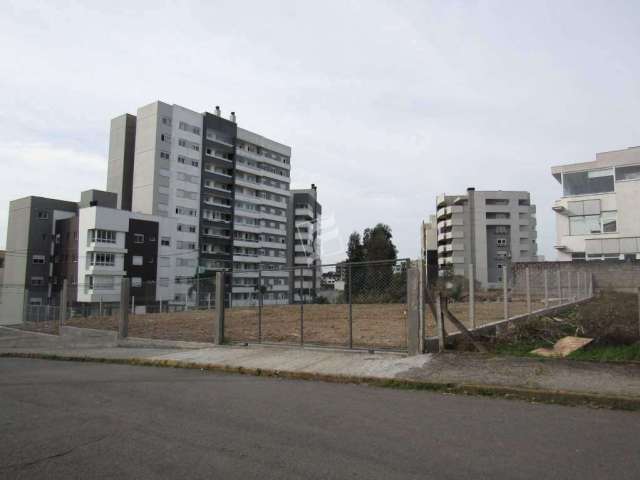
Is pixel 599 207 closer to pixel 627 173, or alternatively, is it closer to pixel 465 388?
pixel 627 173

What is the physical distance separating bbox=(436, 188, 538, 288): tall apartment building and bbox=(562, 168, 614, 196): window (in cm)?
4314

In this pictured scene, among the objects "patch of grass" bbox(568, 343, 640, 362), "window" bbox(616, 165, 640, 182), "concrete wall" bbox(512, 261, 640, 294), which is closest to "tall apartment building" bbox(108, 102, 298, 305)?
"concrete wall" bbox(512, 261, 640, 294)

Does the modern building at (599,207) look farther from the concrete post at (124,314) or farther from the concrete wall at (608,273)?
the concrete post at (124,314)

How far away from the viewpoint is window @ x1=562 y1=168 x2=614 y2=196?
1848 inches

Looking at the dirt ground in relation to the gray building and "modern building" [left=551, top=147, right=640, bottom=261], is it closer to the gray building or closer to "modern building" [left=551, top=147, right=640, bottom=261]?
"modern building" [left=551, top=147, right=640, bottom=261]

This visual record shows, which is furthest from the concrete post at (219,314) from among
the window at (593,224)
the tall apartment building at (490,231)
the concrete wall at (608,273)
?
the tall apartment building at (490,231)

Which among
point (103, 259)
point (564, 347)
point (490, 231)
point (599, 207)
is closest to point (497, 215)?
point (490, 231)

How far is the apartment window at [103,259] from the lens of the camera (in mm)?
63938

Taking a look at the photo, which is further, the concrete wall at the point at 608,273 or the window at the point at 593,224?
the window at the point at 593,224

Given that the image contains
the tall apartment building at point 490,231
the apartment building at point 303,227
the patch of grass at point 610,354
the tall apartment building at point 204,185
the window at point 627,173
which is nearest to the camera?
the patch of grass at point 610,354

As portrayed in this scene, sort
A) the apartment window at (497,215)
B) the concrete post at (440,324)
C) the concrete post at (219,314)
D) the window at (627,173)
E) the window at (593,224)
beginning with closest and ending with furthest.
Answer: the concrete post at (440,324), the concrete post at (219,314), the window at (627,173), the window at (593,224), the apartment window at (497,215)

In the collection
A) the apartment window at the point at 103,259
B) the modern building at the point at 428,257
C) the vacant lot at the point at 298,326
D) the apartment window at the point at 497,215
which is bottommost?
the vacant lot at the point at 298,326

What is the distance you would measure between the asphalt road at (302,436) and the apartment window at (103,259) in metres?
60.5

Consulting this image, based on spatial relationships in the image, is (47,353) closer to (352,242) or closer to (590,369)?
(590,369)
